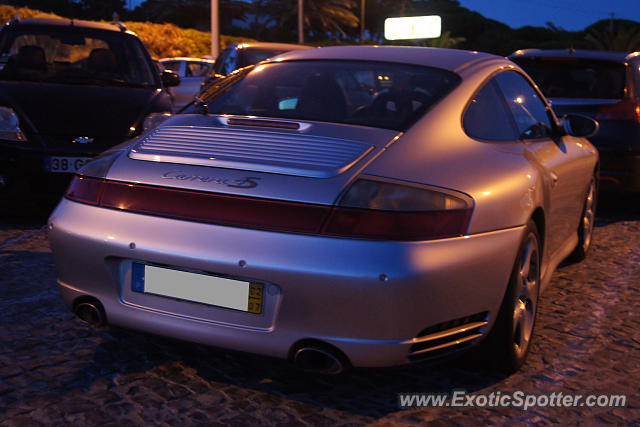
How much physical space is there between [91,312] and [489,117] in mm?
1938

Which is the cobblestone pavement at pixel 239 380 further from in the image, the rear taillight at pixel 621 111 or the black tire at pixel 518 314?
the rear taillight at pixel 621 111

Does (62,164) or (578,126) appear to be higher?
(578,126)

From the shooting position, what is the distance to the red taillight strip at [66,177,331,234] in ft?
9.16

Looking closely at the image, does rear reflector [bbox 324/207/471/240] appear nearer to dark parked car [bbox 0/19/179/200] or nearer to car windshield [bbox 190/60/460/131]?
car windshield [bbox 190/60/460/131]

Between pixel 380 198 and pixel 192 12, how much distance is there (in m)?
59.4

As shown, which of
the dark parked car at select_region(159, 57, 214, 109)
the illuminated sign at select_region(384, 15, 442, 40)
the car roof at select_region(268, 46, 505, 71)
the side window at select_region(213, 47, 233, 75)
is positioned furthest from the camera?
the illuminated sign at select_region(384, 15, 442, 40)

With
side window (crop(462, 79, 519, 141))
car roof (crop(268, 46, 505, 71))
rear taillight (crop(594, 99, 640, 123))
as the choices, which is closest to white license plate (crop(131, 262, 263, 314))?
side window (crop(462, 79, 519, 141))

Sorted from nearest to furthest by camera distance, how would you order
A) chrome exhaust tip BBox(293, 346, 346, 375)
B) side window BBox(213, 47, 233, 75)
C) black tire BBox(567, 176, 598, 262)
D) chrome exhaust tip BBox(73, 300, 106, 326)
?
1. chrome exhaust tip BBox(293, 346, 346, 375)
2. chrome exhaust tip BBox(73, 300, 106, 326)
3. black tire BBox(567, 176, 598, 262)
4. side window BBox(213, 47, 233, 75)

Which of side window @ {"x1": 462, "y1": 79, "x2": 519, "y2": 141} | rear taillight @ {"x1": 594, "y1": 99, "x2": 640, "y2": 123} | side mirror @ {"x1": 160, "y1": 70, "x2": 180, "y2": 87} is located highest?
side window @ {"x1": 462, "y1": 79, "x2": 519, "y2": 141}

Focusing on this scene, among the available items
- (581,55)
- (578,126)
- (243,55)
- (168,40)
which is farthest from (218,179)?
(168,40)

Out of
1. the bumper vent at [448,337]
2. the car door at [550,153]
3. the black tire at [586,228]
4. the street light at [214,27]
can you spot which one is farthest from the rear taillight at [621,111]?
the street light at [214,27]

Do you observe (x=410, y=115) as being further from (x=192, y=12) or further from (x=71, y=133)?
(x=192, y=12)

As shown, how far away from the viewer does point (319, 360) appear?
287 centimetres

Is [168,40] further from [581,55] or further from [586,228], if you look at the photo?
[586,228]
